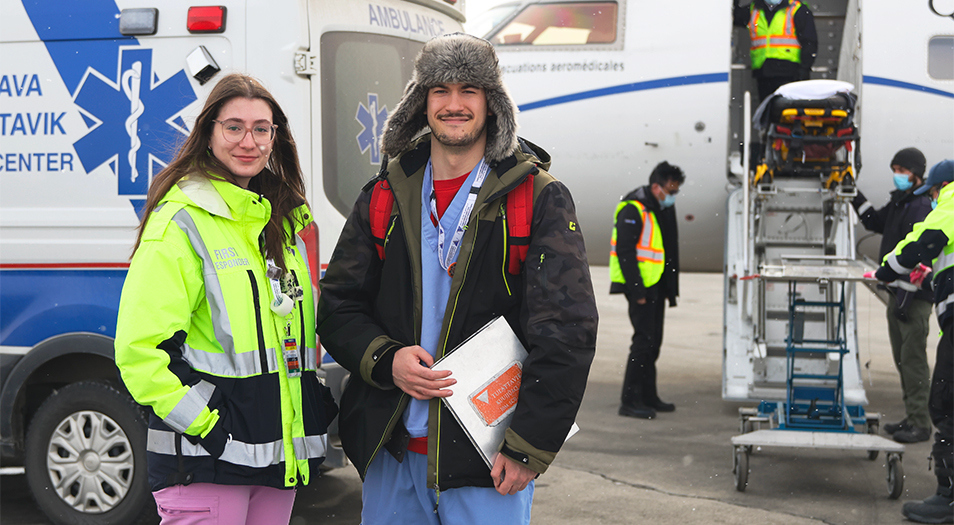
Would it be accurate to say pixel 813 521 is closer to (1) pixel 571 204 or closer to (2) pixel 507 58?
(1) pixel 571 204

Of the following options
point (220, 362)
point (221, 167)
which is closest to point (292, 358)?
point (220, 362)

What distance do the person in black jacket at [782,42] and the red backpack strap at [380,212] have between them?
5805 mm


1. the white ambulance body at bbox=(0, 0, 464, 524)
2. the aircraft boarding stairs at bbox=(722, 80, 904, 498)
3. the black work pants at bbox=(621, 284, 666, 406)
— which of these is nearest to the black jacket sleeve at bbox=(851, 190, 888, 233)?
the aircraft boarding stairs at bbox=(722, 80, 904, 498)

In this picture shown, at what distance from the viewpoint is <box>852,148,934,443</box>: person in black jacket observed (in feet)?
19.8

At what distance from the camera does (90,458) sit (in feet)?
12.8

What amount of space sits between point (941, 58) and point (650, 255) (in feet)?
9.47

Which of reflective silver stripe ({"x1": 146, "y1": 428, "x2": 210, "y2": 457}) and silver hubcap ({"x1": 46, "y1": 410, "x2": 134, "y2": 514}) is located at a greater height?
reflective silver stripe ({"x1": 146, "y1": 428, "x2": 210, "y2": 457})

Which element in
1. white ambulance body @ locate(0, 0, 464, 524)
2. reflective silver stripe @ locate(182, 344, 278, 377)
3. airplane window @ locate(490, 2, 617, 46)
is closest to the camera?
reflective silver stripe @ locate(182, 344, 278, 377)

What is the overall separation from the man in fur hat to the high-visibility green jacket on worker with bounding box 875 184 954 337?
10.0 feet

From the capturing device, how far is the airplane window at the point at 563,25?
24.4 ft

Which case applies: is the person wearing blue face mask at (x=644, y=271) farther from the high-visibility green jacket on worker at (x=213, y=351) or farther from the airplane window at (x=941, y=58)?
the high-visibility green jacket on worker at (x=213, y=351)

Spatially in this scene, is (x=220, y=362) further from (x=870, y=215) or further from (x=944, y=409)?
(x=870, y=215)

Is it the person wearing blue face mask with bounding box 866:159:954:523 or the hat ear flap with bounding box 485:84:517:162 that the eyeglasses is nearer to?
the hat ear flap with bounding box 485:84:517:162

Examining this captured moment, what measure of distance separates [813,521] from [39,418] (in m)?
3.81
